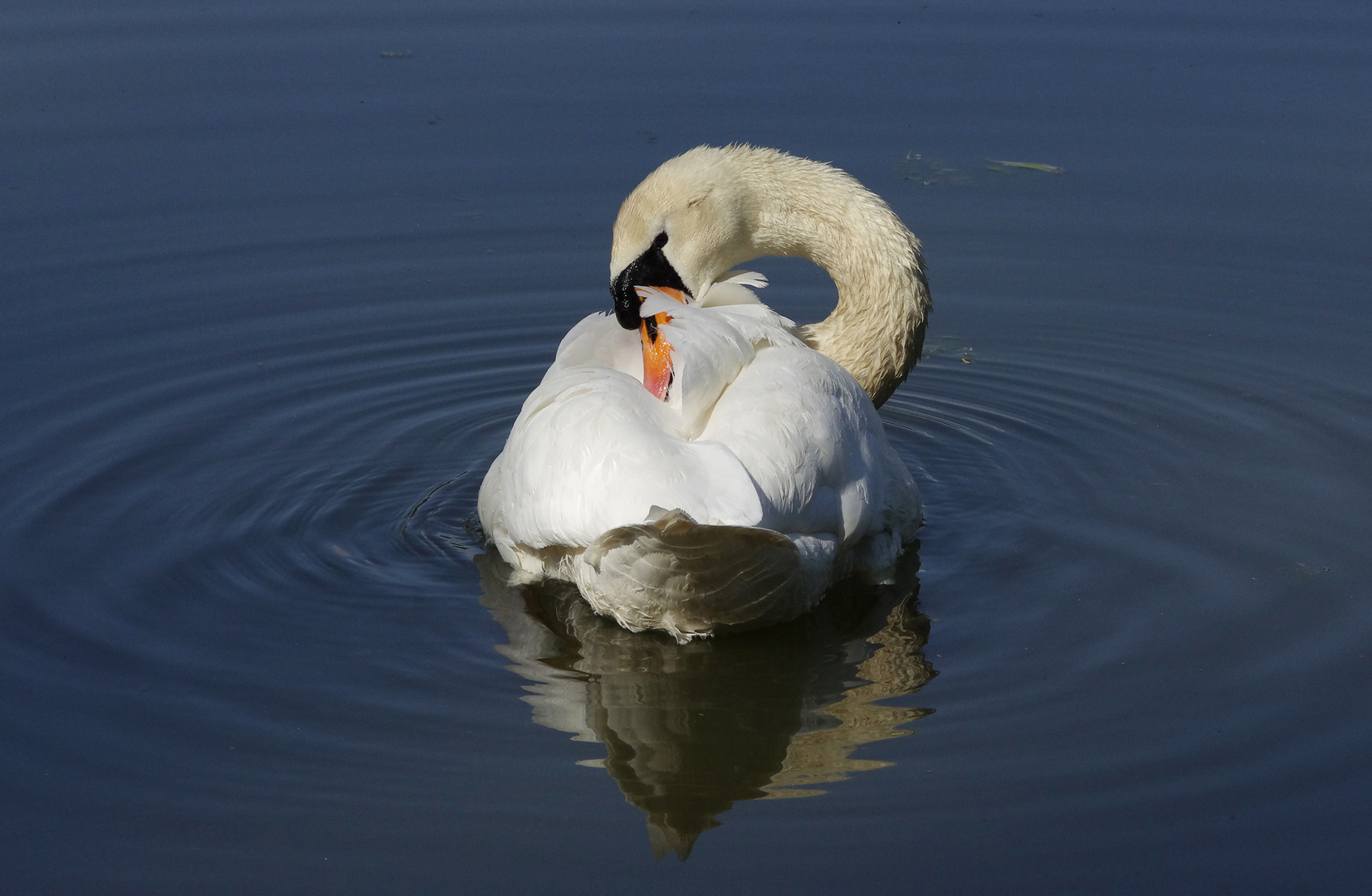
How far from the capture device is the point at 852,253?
6.00 m

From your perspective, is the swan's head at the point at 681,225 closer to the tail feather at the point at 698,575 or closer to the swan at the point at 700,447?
the swan at the point at 700,447

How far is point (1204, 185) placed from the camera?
8.51 metres

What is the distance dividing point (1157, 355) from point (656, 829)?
4034 mm

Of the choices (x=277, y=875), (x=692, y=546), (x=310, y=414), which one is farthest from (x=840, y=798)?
(x=310, y=414)

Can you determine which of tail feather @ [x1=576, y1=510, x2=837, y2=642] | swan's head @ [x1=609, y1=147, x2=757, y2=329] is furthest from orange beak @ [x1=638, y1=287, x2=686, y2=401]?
tail feather @ [x1=576, y1=510, x2=837, y2=642]

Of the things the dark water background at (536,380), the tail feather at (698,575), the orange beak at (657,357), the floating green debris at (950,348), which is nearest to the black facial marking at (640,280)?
the orange beak at (657,357)

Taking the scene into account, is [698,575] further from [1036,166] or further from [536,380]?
[1036,166]

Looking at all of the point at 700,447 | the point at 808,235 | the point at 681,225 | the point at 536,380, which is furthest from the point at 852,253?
the point at 700,447

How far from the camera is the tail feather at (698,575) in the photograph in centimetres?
406

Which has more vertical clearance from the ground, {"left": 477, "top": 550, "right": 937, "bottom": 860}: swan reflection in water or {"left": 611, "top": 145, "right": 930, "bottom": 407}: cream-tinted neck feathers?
{"left": 611, "top": 145, "right": 930, "bottom": 407}: cream-tinted neck feathers

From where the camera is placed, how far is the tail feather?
4059 mm

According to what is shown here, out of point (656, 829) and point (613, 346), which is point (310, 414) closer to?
point (613, 346)

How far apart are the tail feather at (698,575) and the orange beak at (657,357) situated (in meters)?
0.64

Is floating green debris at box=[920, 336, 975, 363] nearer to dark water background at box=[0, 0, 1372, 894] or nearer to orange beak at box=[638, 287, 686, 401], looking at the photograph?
dark water background at box=[0, 0, 1372, 894]
